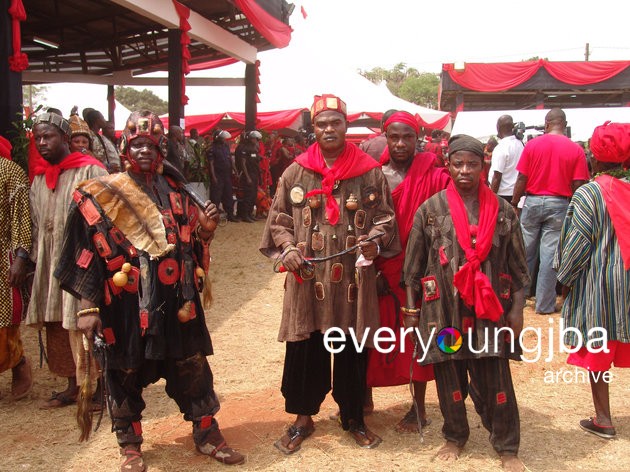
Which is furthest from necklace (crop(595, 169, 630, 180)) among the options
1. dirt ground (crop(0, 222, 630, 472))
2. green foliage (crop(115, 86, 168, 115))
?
green foliage (crop(115, 86, 168, 115))

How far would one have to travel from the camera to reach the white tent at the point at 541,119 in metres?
13.2

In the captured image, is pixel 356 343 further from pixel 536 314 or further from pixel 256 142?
pixel 256 142

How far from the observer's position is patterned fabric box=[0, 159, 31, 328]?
14.2 ft

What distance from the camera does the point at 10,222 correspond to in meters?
4.39

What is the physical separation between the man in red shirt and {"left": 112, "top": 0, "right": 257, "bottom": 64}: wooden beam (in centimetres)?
567

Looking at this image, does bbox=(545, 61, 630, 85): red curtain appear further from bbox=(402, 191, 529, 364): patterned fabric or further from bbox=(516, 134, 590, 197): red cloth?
bbox=(402, 191, 529, 364): patterned fabric

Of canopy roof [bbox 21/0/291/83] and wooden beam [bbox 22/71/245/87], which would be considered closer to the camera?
canopy roof [bbox 21/0/291/83]

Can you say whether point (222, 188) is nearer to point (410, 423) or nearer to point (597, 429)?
Answer: point (410, 423)

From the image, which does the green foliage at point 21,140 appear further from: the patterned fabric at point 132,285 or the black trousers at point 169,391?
the black trousers at point 169,391

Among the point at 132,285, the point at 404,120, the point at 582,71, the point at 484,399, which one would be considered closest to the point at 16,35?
the point at 132,285

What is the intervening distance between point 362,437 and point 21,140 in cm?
458

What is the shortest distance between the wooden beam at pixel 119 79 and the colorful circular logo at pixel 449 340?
44.2 ft

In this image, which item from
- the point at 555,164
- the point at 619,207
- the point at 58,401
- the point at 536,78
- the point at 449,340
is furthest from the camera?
the point at 536,78

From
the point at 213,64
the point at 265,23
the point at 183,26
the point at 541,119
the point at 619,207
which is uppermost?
the point at 213,64
